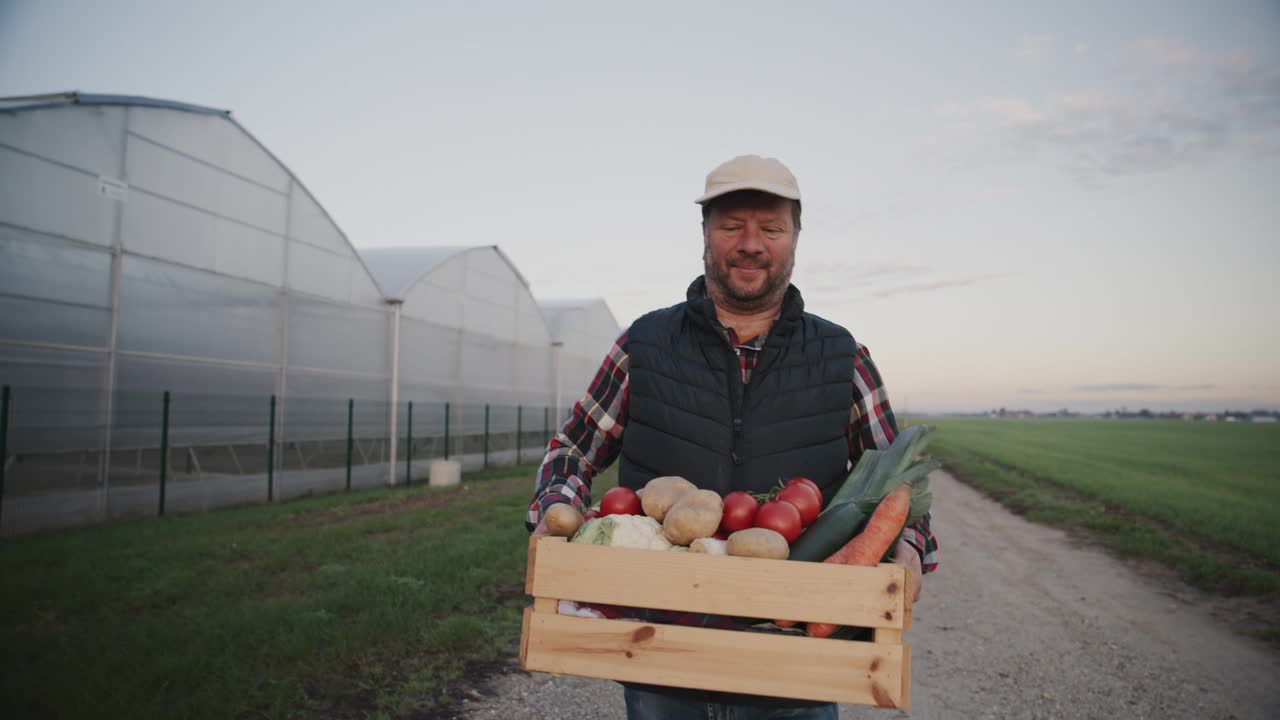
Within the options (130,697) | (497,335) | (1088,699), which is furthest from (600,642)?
(497,335)

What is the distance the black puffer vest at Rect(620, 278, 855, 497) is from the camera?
2406mm

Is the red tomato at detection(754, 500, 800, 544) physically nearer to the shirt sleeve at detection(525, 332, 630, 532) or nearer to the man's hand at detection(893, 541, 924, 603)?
the man's hand at detection(893, 541, 924, 603)

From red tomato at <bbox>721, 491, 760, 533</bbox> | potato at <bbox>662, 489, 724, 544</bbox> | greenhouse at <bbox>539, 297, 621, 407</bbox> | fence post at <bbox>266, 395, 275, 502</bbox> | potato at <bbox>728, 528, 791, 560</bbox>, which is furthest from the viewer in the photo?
greenhouse at <bbox>539, 297, 621, 407</bbox>

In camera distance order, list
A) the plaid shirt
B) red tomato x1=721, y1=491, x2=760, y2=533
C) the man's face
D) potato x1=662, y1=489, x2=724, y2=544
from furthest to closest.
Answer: the plaid shirt → the man's face → red tomato x1=721, y1=491, x2=760, y2=533 → potato x1=662, y1=489, x2=724, y2=544

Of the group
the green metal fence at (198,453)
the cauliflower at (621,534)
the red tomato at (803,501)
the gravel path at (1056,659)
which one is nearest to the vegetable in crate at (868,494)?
the red tomato at (803,501)

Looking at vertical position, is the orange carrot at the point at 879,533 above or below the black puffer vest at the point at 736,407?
below

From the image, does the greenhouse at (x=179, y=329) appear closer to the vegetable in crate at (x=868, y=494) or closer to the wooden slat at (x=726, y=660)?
the wooden slat at (x=726, y=660)

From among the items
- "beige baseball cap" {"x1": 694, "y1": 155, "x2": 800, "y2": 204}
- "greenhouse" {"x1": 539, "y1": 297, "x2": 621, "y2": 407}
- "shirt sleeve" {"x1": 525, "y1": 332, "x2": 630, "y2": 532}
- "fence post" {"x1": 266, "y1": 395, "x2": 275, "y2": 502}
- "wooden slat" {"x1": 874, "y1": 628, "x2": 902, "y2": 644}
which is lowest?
"fence post" {"x1": 266, "y1": 395, "x2": 275, "y2": 502}

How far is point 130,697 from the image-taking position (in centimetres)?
398

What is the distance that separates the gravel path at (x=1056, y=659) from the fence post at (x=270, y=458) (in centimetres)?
978

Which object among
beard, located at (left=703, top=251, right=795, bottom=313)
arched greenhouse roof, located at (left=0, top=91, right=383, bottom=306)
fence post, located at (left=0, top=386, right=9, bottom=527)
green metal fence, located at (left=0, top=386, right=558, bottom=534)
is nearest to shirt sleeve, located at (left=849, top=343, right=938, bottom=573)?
beard, located at (left=703, top=251, right=795, bottom=313)

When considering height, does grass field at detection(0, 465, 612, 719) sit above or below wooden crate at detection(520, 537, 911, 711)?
below

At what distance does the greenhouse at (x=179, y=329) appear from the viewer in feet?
32.0

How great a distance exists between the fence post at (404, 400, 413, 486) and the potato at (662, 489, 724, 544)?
15.2m
